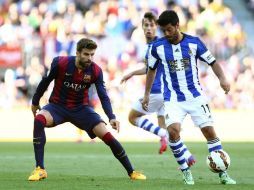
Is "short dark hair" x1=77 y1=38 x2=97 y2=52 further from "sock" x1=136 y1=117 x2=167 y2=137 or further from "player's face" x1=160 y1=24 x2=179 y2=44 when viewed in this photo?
"sock" x1=136 y1=117 x2=167 y2=137

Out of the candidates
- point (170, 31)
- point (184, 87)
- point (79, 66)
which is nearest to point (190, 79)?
point (184, 87)

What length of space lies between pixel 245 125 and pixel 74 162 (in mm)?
9850

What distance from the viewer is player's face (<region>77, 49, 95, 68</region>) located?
34.0ft

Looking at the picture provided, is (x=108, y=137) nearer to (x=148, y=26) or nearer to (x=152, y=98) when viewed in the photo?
(x=148, y=26)

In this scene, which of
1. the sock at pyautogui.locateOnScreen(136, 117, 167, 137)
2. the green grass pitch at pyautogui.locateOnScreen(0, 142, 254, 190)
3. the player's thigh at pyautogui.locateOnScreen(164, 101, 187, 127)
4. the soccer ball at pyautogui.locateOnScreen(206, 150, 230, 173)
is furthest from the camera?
the sock at pyautogui.locateOnScreen(136, 117, 167, 137)

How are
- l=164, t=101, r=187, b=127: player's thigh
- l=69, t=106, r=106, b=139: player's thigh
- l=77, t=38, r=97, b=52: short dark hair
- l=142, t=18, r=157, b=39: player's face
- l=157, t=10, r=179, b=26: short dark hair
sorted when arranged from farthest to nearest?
l=142, t=18, r=157, b=39: player's face < l=69, t=106, r=106, b=139: player's thigh < l=77, t=38, r=97, b=52: short dark hair < l=164, t=101, r=187, b=127: player's thigh < l=157, t=10, r=179, b=26: short dark hair

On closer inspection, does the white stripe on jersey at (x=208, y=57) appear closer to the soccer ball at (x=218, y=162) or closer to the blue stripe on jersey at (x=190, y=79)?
the blue stripe on jersey at (x=190, y=79)

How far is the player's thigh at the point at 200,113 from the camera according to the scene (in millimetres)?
10156

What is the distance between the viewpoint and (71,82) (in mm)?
10711

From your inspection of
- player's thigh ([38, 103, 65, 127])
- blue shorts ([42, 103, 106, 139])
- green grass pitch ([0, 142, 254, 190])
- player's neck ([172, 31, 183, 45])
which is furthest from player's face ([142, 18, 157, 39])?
player's neck ([172, 31, 183, 45])

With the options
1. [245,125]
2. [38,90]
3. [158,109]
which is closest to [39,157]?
[38,90]

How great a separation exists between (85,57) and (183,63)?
1.25 meters

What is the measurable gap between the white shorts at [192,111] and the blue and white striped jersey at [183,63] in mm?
67

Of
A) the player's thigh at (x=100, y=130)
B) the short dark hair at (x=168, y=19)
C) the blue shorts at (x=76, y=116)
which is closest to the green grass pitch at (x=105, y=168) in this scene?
the player's thigh at (x=100, y=130)
